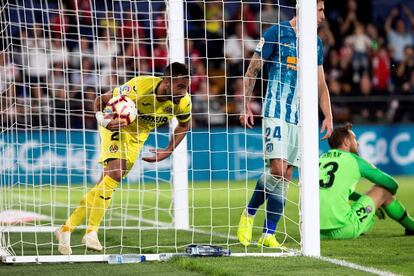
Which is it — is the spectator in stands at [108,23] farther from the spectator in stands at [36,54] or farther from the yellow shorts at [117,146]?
the yellow shorts at [117,146]

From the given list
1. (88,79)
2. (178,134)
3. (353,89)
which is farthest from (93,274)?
(353,89)

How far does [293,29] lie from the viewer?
28.8ft

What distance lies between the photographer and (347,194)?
9398 millimetres

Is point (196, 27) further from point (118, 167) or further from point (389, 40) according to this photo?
point (118, 167)

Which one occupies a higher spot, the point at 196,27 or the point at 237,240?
the point at 196,27

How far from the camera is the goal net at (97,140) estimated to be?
923 cm

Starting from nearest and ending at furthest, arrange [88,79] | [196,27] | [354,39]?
[88,79]
[196,27]
[354,39]

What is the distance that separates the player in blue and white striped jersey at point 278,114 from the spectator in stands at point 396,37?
14.8 metres

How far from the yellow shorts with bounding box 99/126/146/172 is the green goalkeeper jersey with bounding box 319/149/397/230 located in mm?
1825

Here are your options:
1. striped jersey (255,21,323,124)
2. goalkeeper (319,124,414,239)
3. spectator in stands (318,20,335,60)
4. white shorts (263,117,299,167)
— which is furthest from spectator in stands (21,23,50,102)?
spectator in stands (318,20,335,60)

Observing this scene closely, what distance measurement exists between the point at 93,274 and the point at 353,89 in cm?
1627

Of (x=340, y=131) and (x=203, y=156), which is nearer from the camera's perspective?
(x=340, y=131)

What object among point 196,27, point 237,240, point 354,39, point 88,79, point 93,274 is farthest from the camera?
point 354,39

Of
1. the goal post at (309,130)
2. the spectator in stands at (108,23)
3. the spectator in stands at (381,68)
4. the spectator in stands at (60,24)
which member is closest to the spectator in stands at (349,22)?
the spectator in stands at (381,68)
